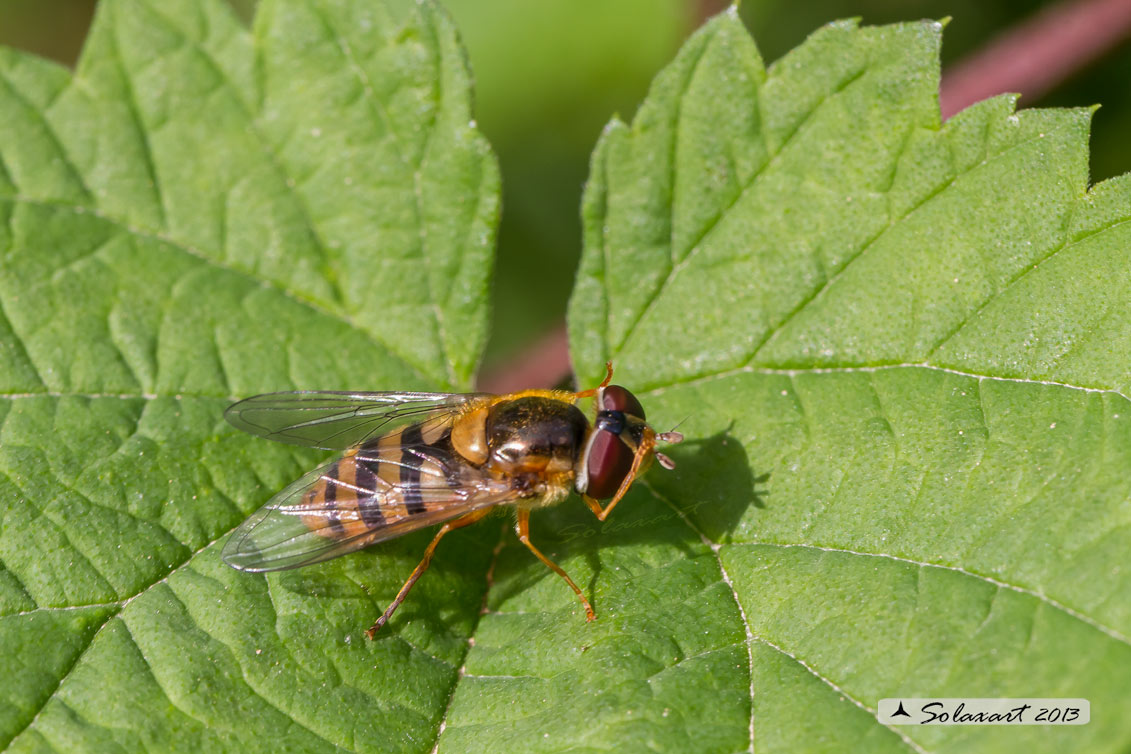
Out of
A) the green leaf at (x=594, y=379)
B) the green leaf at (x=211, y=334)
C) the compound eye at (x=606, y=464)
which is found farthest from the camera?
the compound eye at (x=606, y=464)

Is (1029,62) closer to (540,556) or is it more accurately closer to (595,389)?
(595,389)

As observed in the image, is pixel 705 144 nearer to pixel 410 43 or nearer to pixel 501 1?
pixel 410 43

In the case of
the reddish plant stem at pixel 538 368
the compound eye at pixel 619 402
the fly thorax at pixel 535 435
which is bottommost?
the reddish plant stem at pixel 538 368

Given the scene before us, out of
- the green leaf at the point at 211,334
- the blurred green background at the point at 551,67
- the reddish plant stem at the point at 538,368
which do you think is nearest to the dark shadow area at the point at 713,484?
the green leaf at the point at 211,334

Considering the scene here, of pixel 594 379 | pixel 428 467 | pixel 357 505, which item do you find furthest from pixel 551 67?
pixel 357 505

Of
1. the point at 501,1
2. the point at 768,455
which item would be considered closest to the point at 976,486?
the point at 768,455

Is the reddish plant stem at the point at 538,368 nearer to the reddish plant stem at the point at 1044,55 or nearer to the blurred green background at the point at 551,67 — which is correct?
the blurred green background at the point at 551,67

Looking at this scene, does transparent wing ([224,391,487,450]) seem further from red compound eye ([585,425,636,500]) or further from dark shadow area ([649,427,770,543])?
dark shadow area ([649,427,770,543])
